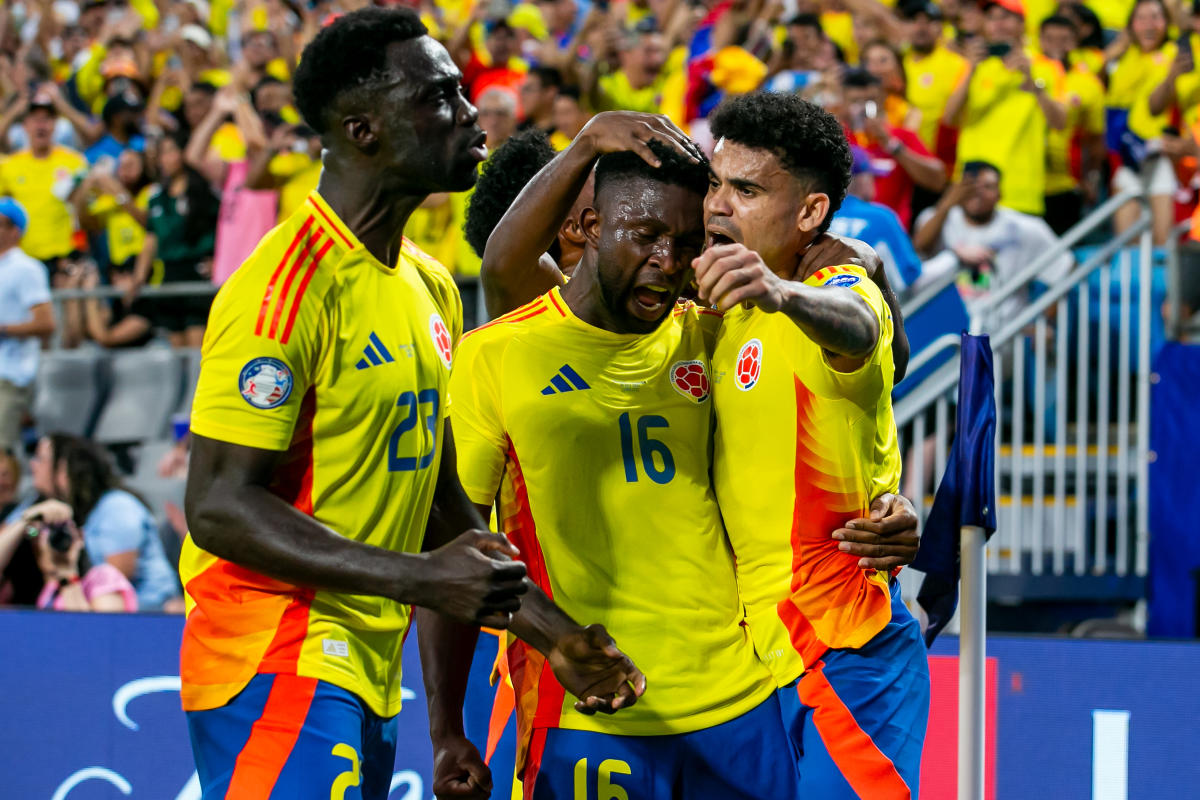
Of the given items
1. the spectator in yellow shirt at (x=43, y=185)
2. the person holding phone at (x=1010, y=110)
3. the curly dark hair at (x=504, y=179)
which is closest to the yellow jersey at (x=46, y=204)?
the spectator in yellow shirt at (x=43, y=185)

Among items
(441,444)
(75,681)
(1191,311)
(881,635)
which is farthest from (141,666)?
(1191,311)

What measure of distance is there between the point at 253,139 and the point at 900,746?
8514mm

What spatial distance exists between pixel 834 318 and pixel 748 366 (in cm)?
52

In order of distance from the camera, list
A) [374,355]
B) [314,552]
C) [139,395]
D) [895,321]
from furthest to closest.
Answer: [139,395] < [895,321] < [374,355] < [314,552]

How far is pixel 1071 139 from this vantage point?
9477mm

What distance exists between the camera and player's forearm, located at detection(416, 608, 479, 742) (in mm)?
3422

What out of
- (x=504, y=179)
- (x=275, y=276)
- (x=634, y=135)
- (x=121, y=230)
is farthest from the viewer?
(x=121, y=230)

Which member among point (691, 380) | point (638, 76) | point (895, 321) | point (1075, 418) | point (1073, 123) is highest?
point (638, 76)

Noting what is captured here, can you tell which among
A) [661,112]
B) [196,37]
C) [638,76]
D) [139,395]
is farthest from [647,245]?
[196,37]

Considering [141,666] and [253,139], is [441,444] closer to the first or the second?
[141,666]

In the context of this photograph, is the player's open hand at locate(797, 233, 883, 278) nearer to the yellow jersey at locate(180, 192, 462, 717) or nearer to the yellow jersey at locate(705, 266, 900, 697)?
the yellow jersey at locate(705, 266, 900, 697)

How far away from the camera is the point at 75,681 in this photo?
19.1 feet

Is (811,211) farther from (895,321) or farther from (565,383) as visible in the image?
(565,383)

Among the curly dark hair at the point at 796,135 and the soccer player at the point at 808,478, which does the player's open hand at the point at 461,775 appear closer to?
the soccer player at the point at 808,478
